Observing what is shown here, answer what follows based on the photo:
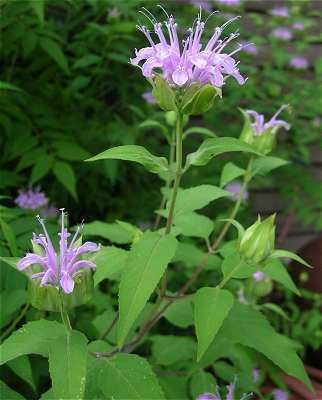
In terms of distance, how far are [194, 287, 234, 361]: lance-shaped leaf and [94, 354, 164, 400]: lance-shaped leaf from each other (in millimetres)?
50

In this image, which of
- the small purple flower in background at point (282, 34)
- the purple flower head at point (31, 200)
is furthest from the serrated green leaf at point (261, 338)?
the small purple flower in background at point (282, 34)

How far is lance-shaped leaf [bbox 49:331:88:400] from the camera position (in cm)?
46

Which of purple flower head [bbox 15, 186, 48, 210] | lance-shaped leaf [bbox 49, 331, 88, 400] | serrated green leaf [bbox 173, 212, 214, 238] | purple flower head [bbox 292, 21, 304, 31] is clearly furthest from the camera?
purple flower head [bbox 292, 21, 304, 31]

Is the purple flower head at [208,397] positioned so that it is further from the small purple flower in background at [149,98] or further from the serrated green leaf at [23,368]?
the small purple flower in background at [149,98]

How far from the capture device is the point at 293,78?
69.2 inches

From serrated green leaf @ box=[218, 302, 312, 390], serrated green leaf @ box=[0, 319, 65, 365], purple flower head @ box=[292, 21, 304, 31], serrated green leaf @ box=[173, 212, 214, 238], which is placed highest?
purple flower head @ box=[292, 21, 304, 31]

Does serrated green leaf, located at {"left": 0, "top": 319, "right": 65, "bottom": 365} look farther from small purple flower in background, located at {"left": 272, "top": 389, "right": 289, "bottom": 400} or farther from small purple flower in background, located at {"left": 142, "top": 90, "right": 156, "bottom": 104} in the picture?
small purple flower in background, located at {"left": 142, "top": 90, "right": 156, "bottom": 104}

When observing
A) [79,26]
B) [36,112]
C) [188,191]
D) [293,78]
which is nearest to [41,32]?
[36,112]

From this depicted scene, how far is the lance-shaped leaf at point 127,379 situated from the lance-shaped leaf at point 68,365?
5 centimetres

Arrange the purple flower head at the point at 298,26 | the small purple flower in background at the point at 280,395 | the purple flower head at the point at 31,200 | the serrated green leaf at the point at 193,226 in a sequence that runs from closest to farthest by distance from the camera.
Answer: the serrated green leaf at the point at 193,226 < the small purple flower in background at the point at 280,395 < the purple flower head at the point at 31,200 < the purple flower head at the point at 298,26

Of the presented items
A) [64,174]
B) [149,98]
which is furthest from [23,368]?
[149,98]

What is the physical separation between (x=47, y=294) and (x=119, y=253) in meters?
0.14

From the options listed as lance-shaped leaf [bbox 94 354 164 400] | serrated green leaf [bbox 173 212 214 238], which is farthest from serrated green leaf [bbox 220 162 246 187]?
lance-shaped leaf [bbox 94 354 164 400]

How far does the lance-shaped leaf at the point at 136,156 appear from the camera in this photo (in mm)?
534
